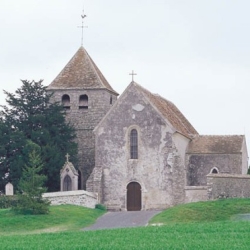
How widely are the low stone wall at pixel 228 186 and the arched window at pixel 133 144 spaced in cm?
662

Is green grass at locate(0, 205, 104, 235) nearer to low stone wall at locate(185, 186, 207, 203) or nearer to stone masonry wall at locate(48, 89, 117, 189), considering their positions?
low stone wall at locate(185, 186, 207, 203)

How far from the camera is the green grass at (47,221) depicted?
Answer: 158ft

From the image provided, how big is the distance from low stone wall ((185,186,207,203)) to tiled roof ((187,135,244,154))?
4.70m

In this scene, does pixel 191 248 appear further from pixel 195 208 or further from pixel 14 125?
pixel 14 125

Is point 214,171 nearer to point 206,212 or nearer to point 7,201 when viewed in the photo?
point 206,212

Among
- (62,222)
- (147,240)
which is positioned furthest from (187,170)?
(147,240)

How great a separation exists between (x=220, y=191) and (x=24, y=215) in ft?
45.7

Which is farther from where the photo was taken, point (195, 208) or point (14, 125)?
point (14, 125)

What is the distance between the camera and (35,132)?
64188mm

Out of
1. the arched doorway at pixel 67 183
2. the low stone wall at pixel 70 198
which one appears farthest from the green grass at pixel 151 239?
the arched doorway at pixel 67 183

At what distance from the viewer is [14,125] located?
215ft

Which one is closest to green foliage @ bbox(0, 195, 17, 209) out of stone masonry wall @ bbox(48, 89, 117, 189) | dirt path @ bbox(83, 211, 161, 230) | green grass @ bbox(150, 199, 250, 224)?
dirt path @ bbox(83, 211, 161, 230)

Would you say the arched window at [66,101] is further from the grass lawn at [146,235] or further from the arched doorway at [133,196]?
the grass lawn at [146,235]

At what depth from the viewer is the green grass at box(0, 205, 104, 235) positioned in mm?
48156
